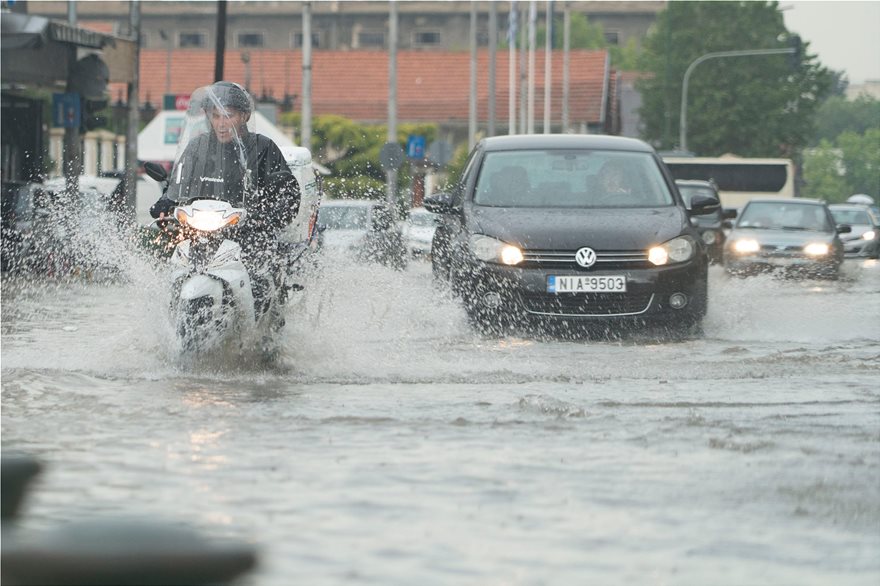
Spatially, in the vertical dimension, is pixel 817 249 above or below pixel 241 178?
below

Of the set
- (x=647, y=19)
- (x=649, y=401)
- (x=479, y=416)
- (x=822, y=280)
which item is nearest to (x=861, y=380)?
(x=649, y=401)

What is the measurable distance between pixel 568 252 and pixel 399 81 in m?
67.0

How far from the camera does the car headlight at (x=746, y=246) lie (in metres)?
27.6

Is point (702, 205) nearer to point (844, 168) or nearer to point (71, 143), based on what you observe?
point (71, 143)

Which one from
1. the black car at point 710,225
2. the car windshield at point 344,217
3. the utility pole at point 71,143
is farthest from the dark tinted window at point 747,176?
the utility pole at point 71,143

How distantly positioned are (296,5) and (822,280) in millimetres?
90429

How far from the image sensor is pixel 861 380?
411 inches

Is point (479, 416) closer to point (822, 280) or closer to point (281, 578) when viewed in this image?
point (281, 578)

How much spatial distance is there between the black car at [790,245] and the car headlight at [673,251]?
13.1 metres

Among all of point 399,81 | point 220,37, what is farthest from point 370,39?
point 220,37

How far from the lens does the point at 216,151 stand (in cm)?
1048

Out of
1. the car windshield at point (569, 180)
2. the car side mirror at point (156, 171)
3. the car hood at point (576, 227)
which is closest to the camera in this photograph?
the car side mirror at point (156, 171)

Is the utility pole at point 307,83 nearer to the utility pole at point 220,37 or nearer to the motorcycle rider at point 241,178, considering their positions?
the utility pole at point 220,37

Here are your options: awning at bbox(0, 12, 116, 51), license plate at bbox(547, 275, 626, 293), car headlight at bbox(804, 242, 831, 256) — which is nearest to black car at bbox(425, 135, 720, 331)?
license plate at bbox(547, 275, 626, 293)
